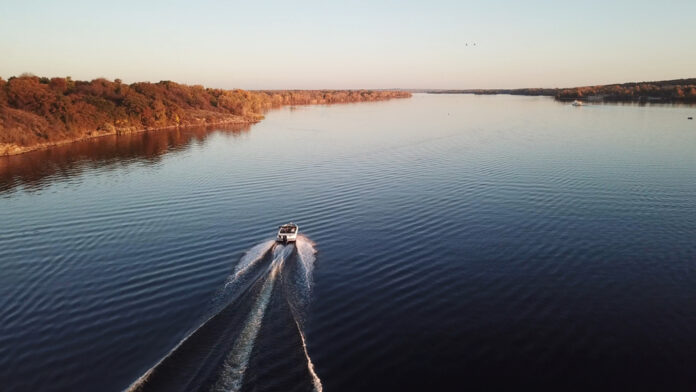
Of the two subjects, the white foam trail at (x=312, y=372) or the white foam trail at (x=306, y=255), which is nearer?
the white foam trail at (x=312, y=372)

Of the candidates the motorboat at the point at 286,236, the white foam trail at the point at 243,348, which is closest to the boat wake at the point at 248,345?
the white foam trail at the point at 243,348

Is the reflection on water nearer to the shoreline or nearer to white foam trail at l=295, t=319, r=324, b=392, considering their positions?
the shoreline

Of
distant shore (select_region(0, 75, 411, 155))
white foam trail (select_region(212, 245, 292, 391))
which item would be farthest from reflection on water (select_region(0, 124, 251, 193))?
white foam trail (select_region(212, 245, 292, 391))

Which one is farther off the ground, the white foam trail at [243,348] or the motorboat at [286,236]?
the motorboat at [286,236]

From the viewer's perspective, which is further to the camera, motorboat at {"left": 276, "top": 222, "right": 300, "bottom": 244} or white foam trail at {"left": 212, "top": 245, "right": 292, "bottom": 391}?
motorboat at {"left": 276, "top": 222, "right": 300, "bottom": 244}

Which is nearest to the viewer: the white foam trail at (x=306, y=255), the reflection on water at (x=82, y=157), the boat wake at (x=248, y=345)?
the boat wake at (x=248, y=345)

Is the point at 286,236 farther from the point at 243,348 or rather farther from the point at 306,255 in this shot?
the point at 243,348

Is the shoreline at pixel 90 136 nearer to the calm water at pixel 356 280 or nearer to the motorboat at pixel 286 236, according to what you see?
the calm water at pixel 356 280
